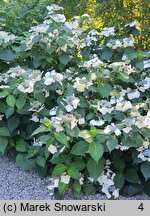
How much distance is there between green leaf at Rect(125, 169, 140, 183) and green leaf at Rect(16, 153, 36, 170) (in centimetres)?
61

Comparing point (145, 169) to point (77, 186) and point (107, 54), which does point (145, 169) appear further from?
point (107, 54)

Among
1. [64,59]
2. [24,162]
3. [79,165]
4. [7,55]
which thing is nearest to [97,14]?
[64,59]

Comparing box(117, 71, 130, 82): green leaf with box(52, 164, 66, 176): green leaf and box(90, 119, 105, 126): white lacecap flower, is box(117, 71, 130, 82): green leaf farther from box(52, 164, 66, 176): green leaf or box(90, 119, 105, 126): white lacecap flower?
box(52, 164, 66, 176): green leaf

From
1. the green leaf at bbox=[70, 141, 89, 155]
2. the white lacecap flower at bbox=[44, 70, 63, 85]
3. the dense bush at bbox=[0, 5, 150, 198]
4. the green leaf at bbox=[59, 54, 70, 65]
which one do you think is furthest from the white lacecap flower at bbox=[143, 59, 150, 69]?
the green leaf at bbox=[70, 141, 89, 155]

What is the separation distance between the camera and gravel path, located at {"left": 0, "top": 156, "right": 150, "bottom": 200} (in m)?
2.73

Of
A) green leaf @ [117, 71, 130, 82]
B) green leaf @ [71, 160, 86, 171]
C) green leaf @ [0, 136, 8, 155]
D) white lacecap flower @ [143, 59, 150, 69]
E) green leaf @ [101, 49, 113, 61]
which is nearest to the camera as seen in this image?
green leaf @ [71, 160, 86, 171]

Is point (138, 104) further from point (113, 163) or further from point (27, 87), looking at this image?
point (27, 87)

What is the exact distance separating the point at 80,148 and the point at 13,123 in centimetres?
67

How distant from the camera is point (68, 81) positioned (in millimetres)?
3123

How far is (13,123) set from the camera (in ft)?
9.85

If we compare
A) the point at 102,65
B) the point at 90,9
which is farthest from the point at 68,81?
the point at 90,9

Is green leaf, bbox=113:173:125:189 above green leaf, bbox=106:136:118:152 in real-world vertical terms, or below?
below

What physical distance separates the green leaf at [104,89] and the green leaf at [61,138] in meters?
0.50

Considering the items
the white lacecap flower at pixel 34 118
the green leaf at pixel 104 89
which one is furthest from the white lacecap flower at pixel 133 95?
the white lacecap flower at pixel 34 118
